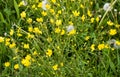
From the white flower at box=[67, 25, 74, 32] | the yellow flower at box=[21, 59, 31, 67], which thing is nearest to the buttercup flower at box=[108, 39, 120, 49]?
the white flower at box=[67, 25, 74, 32]

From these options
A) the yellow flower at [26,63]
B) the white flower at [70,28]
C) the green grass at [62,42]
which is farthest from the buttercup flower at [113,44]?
the yellow flower at [26,63]

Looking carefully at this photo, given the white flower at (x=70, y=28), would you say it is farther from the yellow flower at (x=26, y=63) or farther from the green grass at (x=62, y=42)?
the yellow flower at (x=26, y=63)

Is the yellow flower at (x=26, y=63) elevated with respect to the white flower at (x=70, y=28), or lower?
lower

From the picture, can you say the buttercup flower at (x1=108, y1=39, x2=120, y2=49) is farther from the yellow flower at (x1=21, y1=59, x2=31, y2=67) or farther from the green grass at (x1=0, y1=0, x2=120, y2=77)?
the yellow flower at (x1=21, y1=59, x2=31, y2=67)

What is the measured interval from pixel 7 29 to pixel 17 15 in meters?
0.17

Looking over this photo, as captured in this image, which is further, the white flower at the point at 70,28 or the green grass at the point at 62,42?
the white flower at the point at 70,28

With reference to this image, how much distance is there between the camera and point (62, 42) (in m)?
2.48

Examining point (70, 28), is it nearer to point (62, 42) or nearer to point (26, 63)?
point (62, 42)

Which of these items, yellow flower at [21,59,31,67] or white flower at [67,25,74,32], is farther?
white flower at [67,25,74,32]

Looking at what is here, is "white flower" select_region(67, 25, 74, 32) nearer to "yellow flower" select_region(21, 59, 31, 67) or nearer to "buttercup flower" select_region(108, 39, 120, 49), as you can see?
"buttercup flower" select_region(108, 39, 120, 49)

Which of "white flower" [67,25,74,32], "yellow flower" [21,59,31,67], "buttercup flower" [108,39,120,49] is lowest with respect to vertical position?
"yellow flower" [21,59,31,67]

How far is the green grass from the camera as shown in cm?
239

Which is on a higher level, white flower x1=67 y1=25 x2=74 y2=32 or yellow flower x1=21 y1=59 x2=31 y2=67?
white flower x1=67 y1=25 x2=74 y2=32

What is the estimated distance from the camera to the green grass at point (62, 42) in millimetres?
2393
